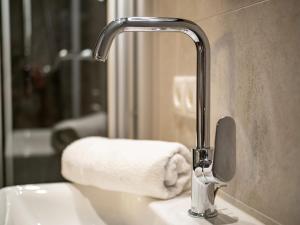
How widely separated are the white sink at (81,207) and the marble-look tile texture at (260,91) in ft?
0.31

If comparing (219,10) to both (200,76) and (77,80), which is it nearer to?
(200,76)

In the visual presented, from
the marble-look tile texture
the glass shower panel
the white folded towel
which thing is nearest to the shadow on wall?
the marble-look tile texture

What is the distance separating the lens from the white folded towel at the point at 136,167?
700 millimetres

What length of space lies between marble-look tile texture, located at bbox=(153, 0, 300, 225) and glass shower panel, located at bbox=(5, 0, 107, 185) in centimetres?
62

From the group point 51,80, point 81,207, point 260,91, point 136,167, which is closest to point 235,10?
point 260,91

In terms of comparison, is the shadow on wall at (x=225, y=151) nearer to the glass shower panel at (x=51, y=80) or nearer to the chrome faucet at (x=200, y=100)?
the chrome faucet at (x=200, y=100)

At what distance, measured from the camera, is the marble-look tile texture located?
51 centimetres

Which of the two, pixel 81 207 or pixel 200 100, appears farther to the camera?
pixel 81 207

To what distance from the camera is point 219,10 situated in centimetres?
69

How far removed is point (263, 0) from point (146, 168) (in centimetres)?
35

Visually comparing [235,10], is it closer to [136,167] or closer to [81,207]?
[136,167]

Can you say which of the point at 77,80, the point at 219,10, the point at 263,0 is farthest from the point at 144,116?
the point at 77,80

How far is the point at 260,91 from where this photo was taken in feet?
1.90

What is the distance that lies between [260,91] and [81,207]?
453mm
